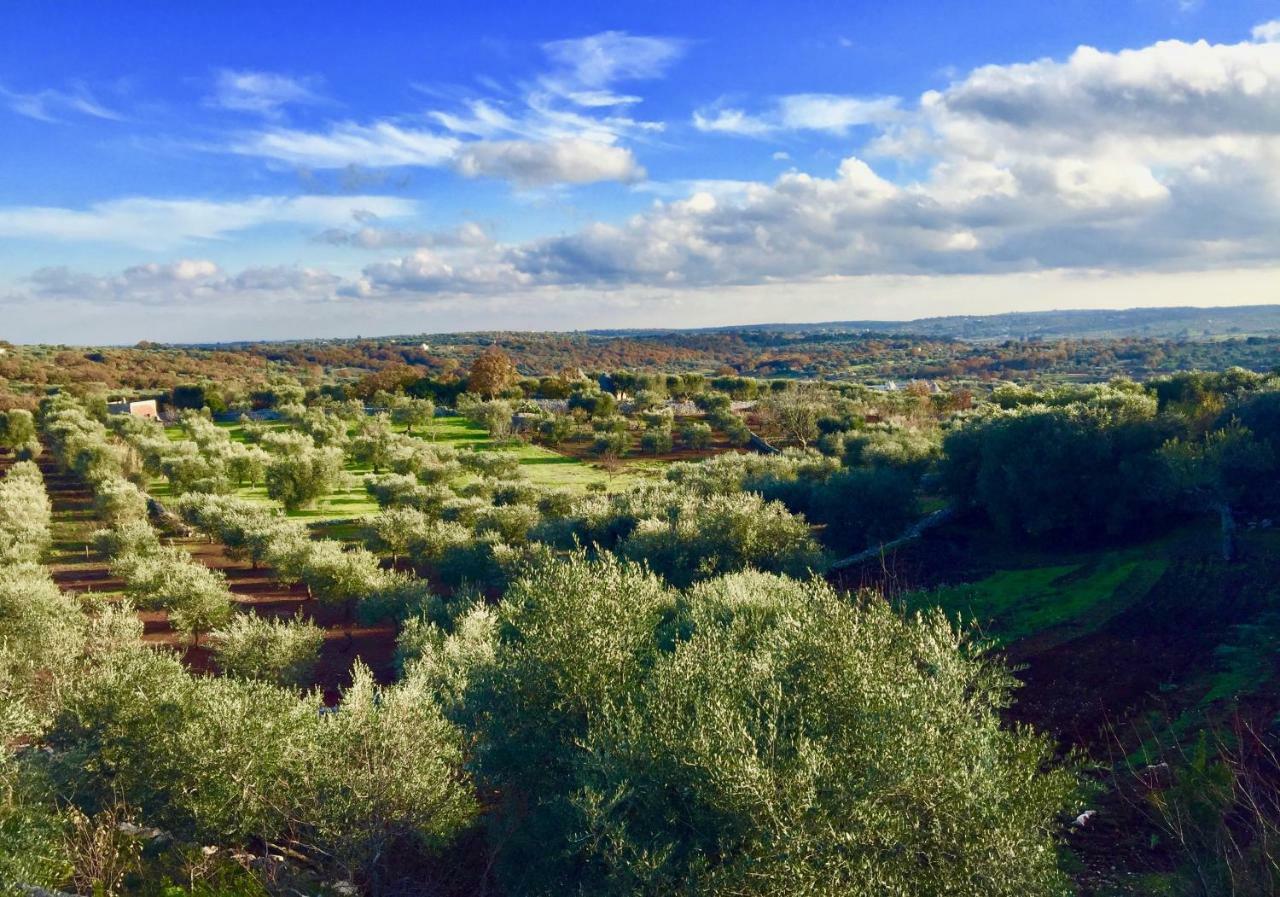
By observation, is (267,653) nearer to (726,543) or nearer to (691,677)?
(726,543)

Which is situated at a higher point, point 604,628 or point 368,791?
point 604,628

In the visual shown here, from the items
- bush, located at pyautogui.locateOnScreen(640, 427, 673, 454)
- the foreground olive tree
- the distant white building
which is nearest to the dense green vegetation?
the foreground olive tree

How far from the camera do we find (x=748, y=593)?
2305cm

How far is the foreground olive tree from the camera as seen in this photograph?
10.7 metres

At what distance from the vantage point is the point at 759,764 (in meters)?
11.0

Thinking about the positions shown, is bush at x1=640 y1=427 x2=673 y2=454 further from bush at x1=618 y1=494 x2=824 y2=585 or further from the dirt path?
A: bush at x1=618 y1=494 x2=824 y2=585

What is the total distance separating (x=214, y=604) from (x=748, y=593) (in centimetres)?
2131

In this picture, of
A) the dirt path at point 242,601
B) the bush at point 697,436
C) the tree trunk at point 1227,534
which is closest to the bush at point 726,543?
the dirt path at point 242,601

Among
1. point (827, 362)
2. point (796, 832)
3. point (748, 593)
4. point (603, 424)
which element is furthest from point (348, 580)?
point (827, 362)

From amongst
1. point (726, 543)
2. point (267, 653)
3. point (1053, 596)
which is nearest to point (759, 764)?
point (267, 653)

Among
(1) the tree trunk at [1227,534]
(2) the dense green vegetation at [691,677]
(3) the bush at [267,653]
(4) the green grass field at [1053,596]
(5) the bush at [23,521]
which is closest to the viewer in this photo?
(2) the dense green vegetation at [691,677]

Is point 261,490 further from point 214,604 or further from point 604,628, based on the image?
point 604,628

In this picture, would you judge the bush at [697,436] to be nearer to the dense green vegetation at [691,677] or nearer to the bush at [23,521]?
the dense green vegetation at [691,677]

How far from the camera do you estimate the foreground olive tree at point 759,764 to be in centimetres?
1070
